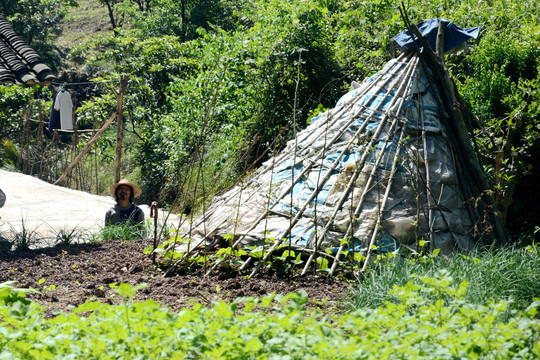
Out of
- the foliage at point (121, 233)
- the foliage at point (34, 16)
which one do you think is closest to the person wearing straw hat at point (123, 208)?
the foliage at point (121, 233)

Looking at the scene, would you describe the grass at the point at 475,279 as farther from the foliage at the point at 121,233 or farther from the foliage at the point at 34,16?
the foliage at the point at 34,16

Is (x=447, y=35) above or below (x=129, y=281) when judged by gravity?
above

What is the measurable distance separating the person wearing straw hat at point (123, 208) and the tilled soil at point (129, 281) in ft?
3.71

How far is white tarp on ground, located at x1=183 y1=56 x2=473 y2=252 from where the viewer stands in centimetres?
514

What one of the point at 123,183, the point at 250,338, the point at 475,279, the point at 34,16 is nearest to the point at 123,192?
the point at 123,183

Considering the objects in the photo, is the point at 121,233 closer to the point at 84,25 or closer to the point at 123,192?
the point at 123,192

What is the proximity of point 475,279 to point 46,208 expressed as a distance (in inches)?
287

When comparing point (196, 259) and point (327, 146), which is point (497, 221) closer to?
point (327, 146)

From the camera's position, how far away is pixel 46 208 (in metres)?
9.58

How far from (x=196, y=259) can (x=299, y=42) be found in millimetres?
5775

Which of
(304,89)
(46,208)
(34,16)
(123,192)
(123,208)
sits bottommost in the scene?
(46,208)

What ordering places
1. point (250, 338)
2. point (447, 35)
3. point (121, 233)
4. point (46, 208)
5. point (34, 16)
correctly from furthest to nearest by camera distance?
point (34, 16) < point (46, 208) < point (121, 233) < point (447, 35) < point (250, 338)

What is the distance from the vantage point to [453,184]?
217 inches

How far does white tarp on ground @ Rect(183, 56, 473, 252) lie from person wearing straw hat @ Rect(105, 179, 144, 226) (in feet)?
4.14
